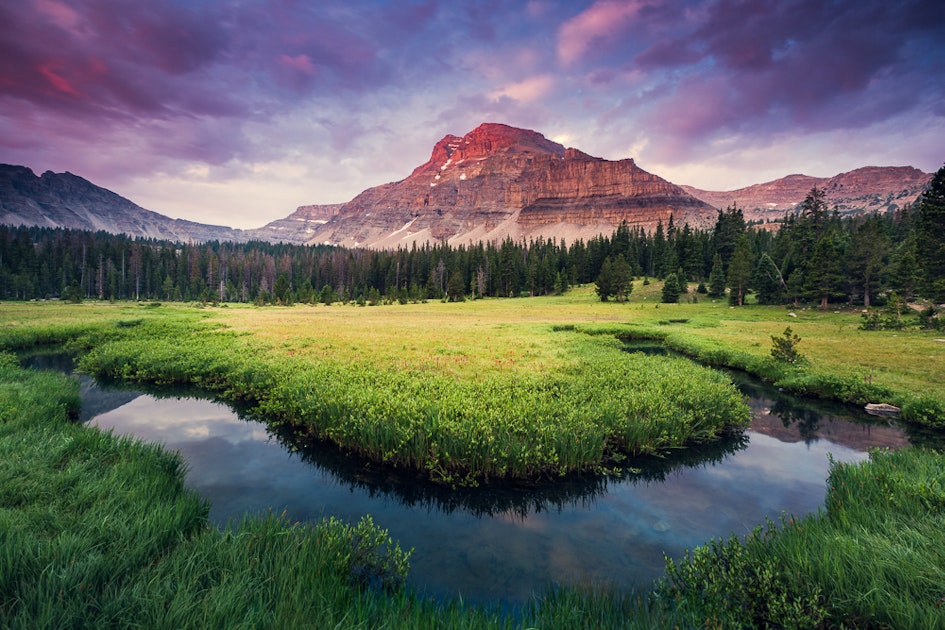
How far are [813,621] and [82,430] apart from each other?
49.0 ft

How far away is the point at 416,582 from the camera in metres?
7.11

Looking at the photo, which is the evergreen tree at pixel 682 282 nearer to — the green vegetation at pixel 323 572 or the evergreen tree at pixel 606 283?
the evergreen tree at pixel 606 283

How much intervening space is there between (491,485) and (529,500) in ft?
3.45

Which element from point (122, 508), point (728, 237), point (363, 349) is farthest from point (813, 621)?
point (728, 237)

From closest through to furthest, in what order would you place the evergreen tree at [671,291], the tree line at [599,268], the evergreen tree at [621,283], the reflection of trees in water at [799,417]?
the reflection of trees in water at [799,417] → the tree line at [599,268] → the evergreen tree at [671,291] → the evergreen tree at [621,283]

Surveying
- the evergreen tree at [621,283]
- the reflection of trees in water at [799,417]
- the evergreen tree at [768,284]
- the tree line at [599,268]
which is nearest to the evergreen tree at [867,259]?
the tree line at [599,268]

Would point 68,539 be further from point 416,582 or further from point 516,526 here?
point 516,526

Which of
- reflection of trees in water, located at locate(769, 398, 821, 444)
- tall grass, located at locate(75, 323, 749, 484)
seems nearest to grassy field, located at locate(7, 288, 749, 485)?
tall grass, located at locate(75, 323, 749, 484)

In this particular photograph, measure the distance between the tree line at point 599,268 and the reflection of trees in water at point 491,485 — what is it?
4971 centimetres

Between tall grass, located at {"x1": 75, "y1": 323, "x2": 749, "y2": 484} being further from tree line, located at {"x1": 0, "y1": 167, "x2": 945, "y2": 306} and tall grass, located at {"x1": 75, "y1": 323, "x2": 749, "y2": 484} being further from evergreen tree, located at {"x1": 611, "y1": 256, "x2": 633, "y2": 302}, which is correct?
evergreen tree, located at {"x1": 611, "y1": 256, "x2": 633, "y2": 302}

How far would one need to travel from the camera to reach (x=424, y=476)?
35.3 feet

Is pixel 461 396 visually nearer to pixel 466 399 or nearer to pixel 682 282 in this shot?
pixel 466 399

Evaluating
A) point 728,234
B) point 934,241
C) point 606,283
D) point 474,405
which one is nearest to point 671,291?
point 606,283

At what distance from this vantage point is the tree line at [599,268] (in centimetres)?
5569
